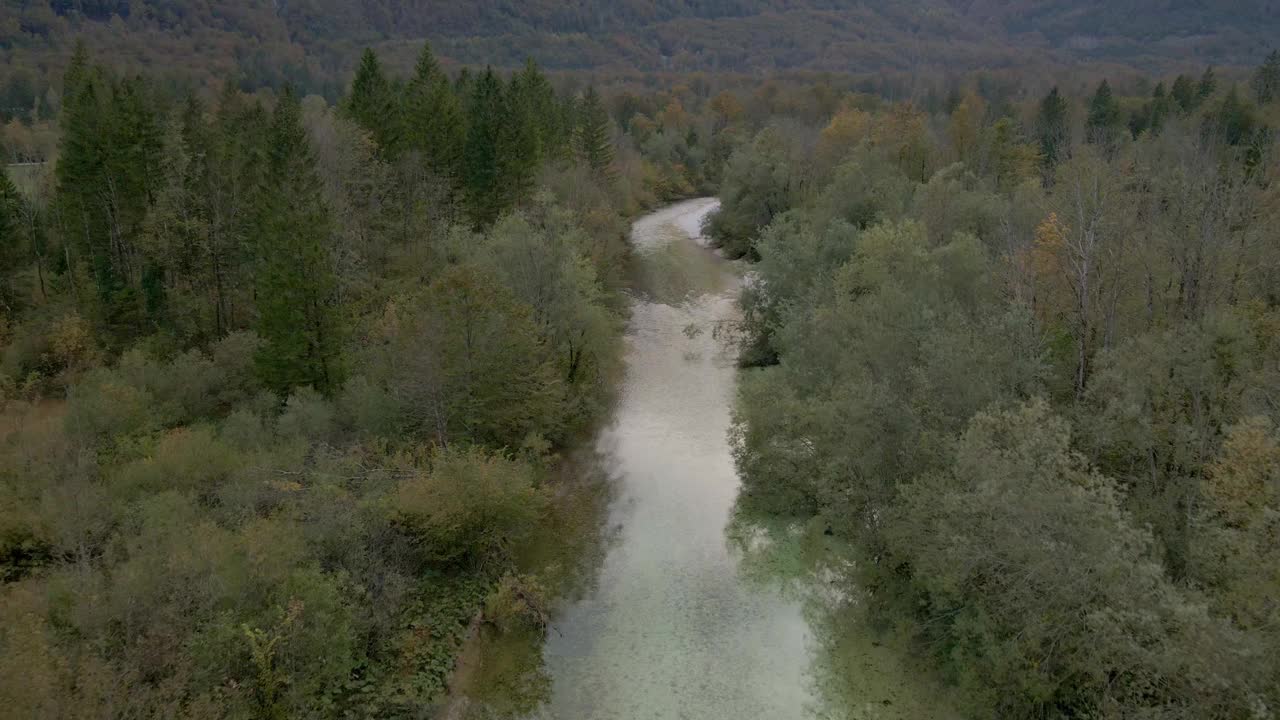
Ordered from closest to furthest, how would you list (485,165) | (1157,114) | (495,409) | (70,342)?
(495,409)
(70,342)
(485,165)
(1157,114)

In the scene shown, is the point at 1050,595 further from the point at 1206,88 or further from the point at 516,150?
the point at 1206,88

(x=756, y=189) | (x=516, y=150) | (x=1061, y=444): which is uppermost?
(x=516, y=150)

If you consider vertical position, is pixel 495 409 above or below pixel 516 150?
below

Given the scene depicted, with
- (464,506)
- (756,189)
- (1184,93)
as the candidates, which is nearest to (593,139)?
(756,189)

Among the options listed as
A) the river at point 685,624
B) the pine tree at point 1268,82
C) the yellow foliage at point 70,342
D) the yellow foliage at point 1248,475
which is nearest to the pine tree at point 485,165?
the river at point 685,624

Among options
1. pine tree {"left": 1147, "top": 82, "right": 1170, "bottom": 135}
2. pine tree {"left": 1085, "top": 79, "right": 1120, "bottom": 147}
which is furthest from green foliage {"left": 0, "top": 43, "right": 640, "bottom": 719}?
pine tree {"left": 1147, "top": 82, "right": 1170, "bottom": 135}

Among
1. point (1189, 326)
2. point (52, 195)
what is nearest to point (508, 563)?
point (1189, 326)

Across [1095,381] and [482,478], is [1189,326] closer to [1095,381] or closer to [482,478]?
[1095,381]
